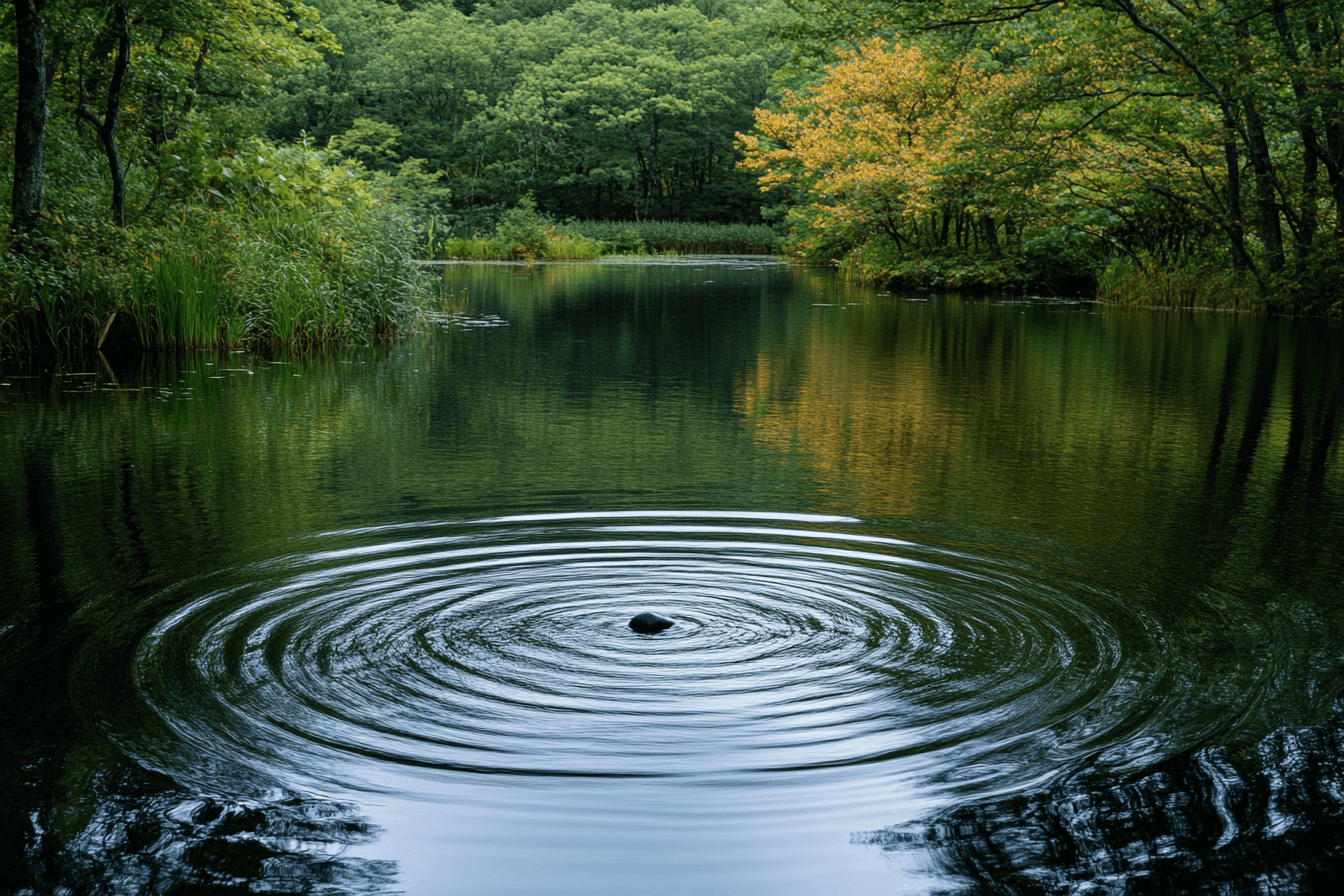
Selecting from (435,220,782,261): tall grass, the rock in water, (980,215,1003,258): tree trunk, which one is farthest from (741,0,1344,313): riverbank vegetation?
(435,220,782,261): tall grass

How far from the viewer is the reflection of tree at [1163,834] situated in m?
2.16

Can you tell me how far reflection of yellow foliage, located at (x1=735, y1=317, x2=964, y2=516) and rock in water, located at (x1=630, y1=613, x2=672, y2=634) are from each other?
181 centimetres

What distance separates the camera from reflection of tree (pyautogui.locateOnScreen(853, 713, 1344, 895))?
2.16 metres

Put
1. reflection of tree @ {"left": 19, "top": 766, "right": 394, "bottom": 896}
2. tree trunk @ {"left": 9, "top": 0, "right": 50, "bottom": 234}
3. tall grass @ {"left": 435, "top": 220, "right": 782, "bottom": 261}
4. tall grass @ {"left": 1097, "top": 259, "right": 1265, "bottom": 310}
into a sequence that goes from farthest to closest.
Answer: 1. tall grass @ {"left": 435, "top": 220, "right": 782, "bottom": 261}
2. tall grass @ {"left": 1097, "top": 259, "right": 1265, "bottom": 310}
3. tree trunk @ {"left": 9, "top": 0, "right": 50, "bottom": 234}
4. reflection of tree @ {"left": 19, "top": 766, "right": 394, "bottom": 896}

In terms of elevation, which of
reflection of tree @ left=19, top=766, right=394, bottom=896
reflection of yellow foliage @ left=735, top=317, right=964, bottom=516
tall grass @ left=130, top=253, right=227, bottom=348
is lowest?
reflection of tree @ left=19, top=766, right=394, bottom=896

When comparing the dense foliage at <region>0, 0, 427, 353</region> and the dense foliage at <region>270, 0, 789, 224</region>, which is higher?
the dense foliage at <region>270, 0, 789, 224</region>

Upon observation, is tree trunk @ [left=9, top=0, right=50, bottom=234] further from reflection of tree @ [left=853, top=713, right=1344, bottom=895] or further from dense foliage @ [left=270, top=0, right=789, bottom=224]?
dense foliage @ [left=270, top=0, right=789, bottom=224]

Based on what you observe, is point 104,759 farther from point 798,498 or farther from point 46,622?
point 798,498

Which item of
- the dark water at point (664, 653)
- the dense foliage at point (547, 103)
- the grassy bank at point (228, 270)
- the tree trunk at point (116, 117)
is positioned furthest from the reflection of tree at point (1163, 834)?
the dense foliage at point (547, 103)

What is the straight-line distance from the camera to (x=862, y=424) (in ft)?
25.4

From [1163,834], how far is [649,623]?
5.28 feet

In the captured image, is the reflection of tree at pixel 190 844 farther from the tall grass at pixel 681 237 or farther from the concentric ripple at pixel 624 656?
the tall grass at pixel 681 237

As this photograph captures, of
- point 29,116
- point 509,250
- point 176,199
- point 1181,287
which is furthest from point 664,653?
point 509,250

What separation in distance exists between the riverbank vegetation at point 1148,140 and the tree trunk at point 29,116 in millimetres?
11098
